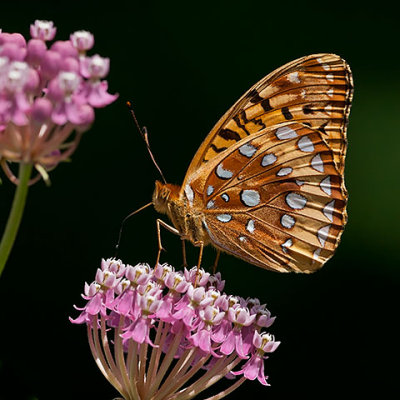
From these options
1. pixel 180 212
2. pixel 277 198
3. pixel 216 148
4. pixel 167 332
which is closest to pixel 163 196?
pixel 180 212

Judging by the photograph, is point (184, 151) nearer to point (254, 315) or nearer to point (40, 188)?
point (40, 188)

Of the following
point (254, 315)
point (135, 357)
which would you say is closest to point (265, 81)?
point (254, 315)

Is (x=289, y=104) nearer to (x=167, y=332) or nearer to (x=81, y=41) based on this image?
(x=167, y=332)

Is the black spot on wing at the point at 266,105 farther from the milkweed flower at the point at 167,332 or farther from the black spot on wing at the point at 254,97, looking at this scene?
the milkweed flower at the point at 167,332

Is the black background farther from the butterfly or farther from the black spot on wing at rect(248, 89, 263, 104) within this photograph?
the black spot on wing at rect(248, 89, 263, 104)

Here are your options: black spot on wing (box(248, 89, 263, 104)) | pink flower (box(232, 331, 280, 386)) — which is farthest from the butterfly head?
pink flower (box(232, 331, 280, 386))

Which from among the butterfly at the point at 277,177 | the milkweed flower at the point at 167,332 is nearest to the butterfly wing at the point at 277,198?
the butterfly at the point at 277,177
